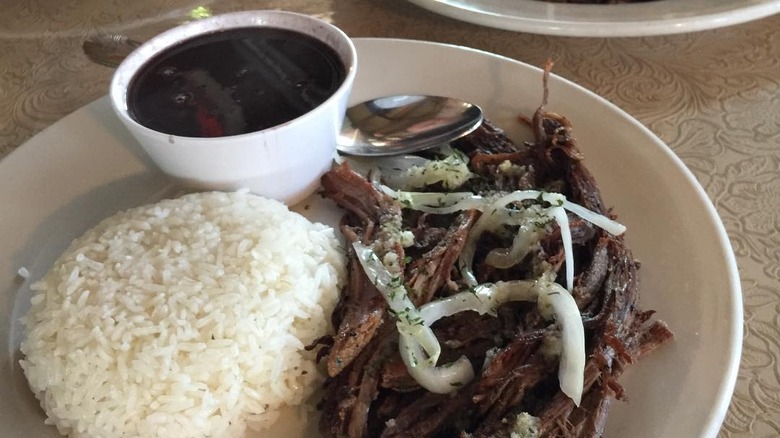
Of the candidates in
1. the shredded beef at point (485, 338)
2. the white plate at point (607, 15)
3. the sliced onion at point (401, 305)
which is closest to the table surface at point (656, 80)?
the white plate at point (607, 15)

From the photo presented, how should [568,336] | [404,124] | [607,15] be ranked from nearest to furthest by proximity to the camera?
[568,336] < [404,124] < [607,15]

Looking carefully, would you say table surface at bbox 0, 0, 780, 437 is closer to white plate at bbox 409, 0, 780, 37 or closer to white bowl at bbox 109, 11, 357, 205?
white plate at bbox 409, 0, 780, 37

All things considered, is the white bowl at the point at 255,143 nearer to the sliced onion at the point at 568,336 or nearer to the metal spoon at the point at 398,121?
the metal spoon at the point at 398,121

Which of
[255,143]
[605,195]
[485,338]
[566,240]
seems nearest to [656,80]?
[605,195]

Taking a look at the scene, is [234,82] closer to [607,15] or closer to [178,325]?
[178,325]

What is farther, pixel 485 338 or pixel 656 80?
pixel 656 80

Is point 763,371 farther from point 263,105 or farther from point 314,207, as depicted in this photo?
point 263,105

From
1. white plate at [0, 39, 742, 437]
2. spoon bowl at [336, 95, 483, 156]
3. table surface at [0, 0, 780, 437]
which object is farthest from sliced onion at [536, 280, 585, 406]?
spoon bowl at [336, 95, 483, 156]
